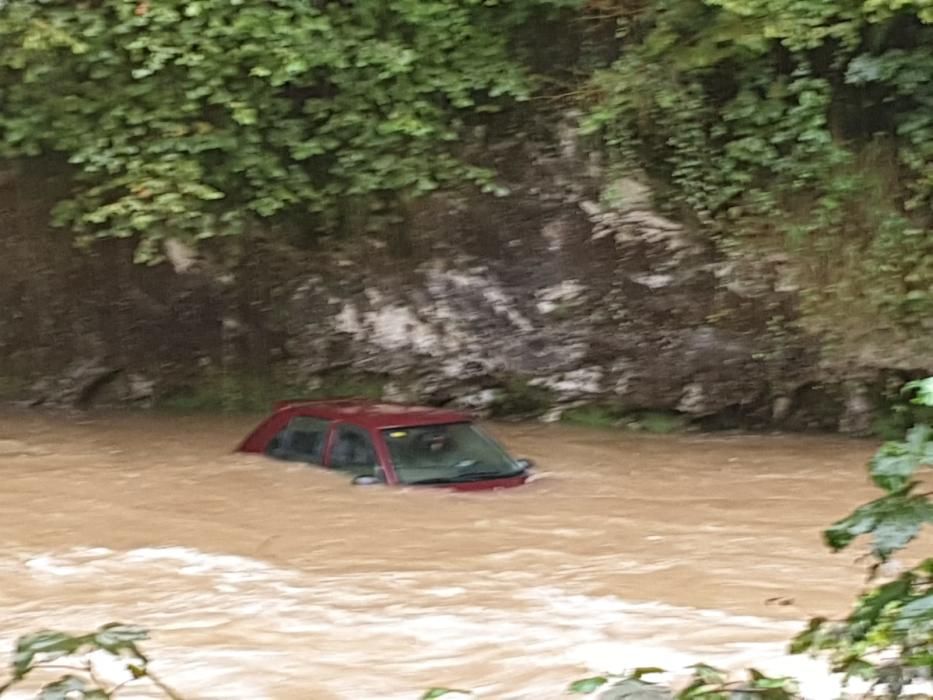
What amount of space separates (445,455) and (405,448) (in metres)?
0.30

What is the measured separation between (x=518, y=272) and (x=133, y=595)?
7283mm

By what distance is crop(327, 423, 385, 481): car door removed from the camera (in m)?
9.71

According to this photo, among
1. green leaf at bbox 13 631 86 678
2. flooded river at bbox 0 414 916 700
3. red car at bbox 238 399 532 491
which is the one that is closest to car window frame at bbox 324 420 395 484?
red car at bbox 238 399 532 491

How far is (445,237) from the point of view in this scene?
1452cm

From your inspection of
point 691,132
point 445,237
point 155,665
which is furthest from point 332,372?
point 155,665

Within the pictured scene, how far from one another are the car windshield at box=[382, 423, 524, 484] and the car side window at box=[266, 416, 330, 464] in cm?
70

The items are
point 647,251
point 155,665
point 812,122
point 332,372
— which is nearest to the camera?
point 155,665

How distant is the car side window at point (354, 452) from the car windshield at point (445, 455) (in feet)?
0.52

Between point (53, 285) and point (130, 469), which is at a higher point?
point (53, 285)

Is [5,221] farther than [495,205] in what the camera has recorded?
Yes

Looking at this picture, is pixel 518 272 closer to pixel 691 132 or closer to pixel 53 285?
pixel 691 132

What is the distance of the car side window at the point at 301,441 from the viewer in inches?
403

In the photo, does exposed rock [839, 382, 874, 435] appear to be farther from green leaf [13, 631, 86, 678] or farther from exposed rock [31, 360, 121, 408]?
green leaf [13, 631, 86, 678]

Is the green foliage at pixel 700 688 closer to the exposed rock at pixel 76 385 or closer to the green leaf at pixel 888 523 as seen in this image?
the green leaf at pixel 888 523
